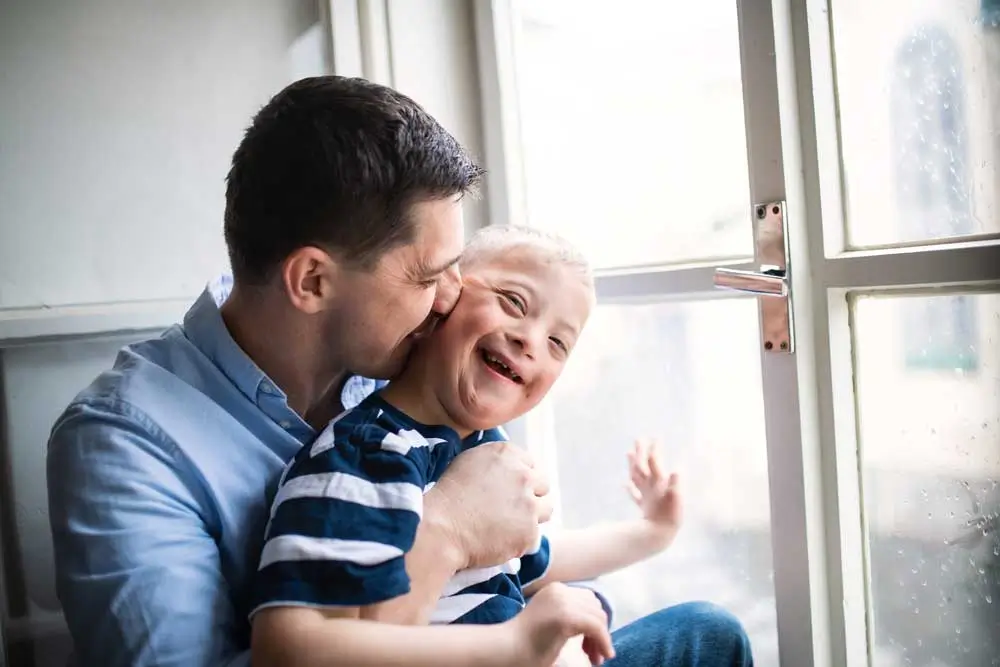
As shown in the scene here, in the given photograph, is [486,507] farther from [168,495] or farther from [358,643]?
[168,495]

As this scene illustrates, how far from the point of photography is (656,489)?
1.36 metres

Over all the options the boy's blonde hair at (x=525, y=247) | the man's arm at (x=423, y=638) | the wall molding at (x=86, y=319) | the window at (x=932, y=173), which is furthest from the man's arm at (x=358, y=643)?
the wall molding at (x=86, y=319)

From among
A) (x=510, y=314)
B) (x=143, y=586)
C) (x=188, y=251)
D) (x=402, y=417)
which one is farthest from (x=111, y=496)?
(x=188, y=251)

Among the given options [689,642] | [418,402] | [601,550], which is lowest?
[689,642]

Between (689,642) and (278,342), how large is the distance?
2.37 ft

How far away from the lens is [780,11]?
116 centimetres

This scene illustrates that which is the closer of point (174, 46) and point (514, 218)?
point (174, 46)

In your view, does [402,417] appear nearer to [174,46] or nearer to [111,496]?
[111,496]

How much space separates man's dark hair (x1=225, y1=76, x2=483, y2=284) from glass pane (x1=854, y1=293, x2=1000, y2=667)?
648 mm

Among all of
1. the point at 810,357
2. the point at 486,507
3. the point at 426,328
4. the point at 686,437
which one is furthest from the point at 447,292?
the point at 686,437

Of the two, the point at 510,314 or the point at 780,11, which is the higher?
the point at 780,11

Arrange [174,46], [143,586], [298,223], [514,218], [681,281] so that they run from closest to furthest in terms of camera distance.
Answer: [143,586] → [298,223] → [681,281] → [174,46] → [514,218]

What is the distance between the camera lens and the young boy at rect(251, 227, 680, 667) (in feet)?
3.00

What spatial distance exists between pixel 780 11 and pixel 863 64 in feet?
0.44
